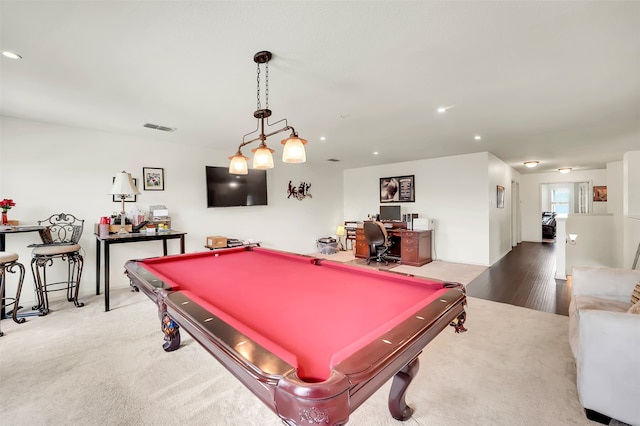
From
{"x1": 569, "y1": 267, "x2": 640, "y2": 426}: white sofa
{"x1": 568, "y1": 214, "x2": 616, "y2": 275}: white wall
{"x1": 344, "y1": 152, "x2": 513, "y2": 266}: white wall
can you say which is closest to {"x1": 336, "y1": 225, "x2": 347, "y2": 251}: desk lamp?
{"x1": 344, "y1": 152, "x2": 513, "y2": 266}: white wall

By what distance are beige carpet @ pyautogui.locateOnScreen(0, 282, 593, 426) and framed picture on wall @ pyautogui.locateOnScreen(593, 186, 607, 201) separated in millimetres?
7678

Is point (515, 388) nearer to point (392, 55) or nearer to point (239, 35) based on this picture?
point (392, 55)

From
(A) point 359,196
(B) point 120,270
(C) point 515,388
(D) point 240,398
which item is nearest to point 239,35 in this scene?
(D) point 240,398

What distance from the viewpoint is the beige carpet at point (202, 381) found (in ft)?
5.07

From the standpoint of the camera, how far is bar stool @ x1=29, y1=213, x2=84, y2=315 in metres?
2.94

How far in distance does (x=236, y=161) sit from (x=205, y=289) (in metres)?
1.18

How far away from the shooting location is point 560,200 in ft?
34.3

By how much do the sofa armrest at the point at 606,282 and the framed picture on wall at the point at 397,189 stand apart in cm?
394

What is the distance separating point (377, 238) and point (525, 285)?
7.74 feet

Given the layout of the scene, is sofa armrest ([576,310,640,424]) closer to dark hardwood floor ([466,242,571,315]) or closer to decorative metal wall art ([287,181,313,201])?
dark hardwood floor ([466,242,571,315])

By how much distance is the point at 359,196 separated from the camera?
285 inches

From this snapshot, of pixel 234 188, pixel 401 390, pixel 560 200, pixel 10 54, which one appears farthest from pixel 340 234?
pixel 560 200

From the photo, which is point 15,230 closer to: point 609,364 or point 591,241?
point 609,364

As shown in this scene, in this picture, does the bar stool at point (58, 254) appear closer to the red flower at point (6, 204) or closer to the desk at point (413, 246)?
the red flower at point (6, 204)
